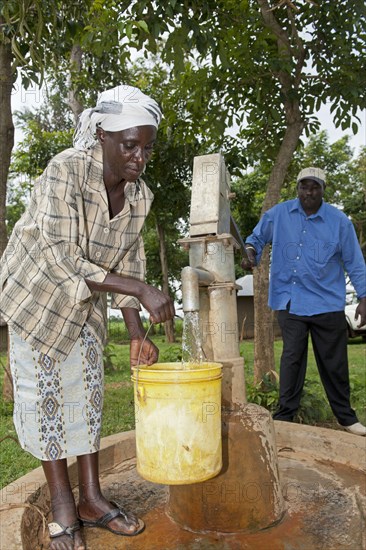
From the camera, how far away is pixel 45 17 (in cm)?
362

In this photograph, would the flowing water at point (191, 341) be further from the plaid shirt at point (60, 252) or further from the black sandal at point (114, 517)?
the black sandal at point (114, 517)

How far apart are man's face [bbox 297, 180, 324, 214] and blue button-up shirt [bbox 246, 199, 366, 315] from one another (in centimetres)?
5

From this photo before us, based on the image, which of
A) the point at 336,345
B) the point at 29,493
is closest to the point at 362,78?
the point at 336,345

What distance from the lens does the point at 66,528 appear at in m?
1.81

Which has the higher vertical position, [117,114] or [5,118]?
[5,118]

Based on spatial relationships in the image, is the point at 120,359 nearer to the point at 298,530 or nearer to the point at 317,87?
the point at 317,87

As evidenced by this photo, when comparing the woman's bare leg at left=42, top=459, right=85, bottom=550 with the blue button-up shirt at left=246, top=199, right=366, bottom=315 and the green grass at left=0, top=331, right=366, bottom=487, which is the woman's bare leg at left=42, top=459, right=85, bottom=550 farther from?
the blue button-up shirt at left=246, top=199, right=366, bottom=315

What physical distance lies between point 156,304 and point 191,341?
0.86 ft

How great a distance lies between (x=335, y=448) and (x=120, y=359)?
615 cm

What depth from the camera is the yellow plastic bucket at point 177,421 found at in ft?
5.42

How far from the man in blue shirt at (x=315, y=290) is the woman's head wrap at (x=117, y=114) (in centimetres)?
155

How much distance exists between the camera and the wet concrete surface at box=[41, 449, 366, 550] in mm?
1865

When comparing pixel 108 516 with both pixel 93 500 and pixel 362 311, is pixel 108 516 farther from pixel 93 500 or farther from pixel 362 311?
pixel 362 311

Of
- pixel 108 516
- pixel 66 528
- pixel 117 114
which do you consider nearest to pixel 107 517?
pixel 108 516
